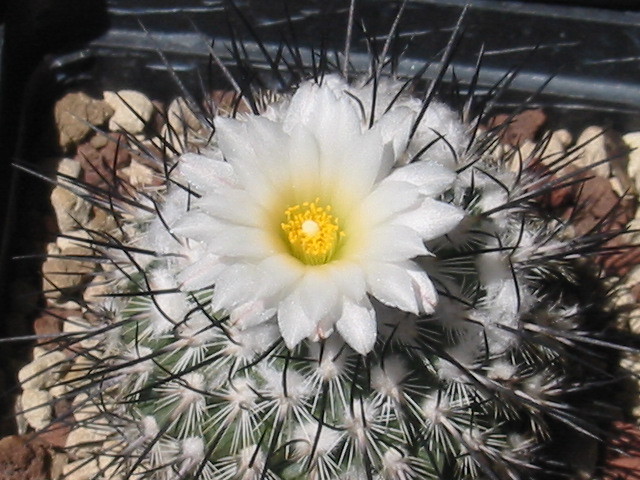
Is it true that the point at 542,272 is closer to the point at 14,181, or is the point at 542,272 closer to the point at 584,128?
the point at 584,128

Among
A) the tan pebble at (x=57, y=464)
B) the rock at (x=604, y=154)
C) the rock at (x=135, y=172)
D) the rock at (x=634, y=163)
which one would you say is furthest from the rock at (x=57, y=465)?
the rock at (x=634, y=163)

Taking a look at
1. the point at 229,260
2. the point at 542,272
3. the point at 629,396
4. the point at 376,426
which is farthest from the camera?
the point at 629,396

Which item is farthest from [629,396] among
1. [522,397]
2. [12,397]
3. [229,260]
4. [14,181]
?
[14,181]

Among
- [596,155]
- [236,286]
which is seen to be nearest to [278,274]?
[236,286]

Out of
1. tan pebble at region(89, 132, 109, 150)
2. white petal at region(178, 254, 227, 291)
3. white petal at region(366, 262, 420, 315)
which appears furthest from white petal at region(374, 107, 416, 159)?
tan pebble at region(89, 132, 109, 150)

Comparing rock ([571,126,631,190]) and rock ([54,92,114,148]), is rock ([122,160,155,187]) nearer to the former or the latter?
rock ([54,92,114,148])

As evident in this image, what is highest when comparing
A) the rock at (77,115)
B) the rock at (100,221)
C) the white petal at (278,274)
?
the white petal at (278,274)

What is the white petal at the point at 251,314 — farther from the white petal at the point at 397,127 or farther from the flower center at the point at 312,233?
the white petal at the point at 397,127
